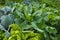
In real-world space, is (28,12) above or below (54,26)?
above

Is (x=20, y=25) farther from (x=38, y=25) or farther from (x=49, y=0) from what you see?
(x=49, y=0)

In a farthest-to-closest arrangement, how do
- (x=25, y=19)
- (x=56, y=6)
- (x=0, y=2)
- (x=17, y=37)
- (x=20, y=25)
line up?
1. (x=0, y=2)
2. (x=56, y=6)
3. (x=25, y=19)
4. (x=20, y=25)
5. (x=17, y=37)

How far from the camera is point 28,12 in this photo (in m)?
3.34

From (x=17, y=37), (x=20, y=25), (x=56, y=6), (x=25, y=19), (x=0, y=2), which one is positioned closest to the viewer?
(x=17, y=37)

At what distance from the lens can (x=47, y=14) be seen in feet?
10.8

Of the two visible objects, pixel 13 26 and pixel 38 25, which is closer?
pixel 13 26

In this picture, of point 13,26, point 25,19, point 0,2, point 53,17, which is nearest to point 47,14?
point 53,17

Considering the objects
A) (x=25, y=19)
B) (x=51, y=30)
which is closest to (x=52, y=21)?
(x=51, y=30)

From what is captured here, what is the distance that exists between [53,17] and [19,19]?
62cm

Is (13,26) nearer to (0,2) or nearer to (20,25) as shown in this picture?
(20,25)

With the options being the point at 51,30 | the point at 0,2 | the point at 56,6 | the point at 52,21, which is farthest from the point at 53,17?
the point at 0,2

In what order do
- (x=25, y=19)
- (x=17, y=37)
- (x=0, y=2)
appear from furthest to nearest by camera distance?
(x=0, y=2) < (x=25, y=19) < (x=17, y=37)

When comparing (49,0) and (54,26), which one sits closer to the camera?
(54,26)

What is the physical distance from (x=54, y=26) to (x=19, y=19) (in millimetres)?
653
